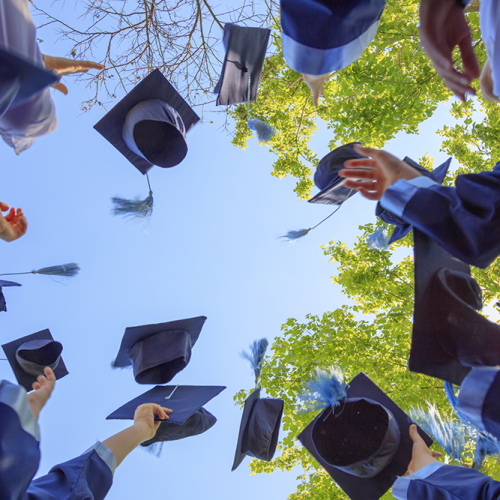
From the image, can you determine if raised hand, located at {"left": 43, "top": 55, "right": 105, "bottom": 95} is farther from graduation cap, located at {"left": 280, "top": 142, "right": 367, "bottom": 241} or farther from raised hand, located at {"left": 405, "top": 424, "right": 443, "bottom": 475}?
raised hand, located at {"left": 405, "top": 424, "right": 443, "bottom": 475}

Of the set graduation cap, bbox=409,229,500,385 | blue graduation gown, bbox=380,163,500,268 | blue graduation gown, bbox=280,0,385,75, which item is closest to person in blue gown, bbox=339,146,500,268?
blue graduation gown, bbox=380,163,500,268

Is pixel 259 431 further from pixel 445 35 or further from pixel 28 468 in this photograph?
pixel 445 35

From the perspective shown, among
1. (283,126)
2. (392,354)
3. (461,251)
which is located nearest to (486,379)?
(461,251)

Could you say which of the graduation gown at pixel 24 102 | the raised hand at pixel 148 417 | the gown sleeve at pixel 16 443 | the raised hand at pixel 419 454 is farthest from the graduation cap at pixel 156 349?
the raised hand at pixel 419 454

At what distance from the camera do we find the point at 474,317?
1.66 m

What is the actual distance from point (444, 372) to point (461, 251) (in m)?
0.78

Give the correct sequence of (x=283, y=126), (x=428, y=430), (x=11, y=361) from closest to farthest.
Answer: (x=428, y=430) → (x=11, y=361) → (x=283, y=126)

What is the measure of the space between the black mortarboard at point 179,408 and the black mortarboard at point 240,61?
11.0 feet

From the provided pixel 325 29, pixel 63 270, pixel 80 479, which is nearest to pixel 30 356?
pixel 63 270

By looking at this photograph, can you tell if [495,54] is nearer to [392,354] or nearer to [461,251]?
[461,251]

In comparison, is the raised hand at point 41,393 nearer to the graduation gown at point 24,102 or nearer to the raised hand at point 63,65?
the graduation gown at point 24,102

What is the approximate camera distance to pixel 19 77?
1199 mm

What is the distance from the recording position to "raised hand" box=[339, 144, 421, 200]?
1.44 m

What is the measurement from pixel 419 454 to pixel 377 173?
2.17 metres
